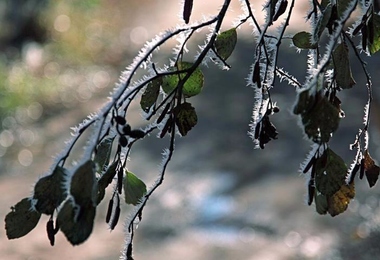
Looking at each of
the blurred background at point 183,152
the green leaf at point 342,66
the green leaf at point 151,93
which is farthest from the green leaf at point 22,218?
the blurred background at point 183,152

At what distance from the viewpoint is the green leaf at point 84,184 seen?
784mm

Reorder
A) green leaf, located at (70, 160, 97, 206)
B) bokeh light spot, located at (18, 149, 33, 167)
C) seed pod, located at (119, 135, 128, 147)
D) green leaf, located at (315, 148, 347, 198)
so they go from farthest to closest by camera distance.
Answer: bokeh light spot, located at (18, 149, 33, 167) → green leaf, located at (315, 148, 347, 198) → seed pod, located at (119, 135, 128, 147) → green leaf, located at (70, 160, 97, 206)

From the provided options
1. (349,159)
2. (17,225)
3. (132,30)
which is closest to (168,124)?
(17,225)

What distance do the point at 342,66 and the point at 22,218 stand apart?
0.52 meters

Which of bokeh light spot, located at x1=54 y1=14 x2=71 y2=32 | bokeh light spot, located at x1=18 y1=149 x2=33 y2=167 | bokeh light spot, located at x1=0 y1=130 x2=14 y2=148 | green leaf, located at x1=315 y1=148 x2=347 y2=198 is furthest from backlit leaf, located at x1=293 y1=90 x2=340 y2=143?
bokeh light spot, located at x1=54 y1=14 x2=71 y2=32

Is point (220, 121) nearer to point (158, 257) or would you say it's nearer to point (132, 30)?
point (158, 257)

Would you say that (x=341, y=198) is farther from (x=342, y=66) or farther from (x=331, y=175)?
(x=342, y=66)

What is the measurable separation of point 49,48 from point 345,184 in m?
7.13

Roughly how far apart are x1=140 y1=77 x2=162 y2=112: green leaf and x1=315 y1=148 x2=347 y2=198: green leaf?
0.27 meters

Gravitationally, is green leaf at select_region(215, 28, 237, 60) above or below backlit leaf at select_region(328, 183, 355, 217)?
above

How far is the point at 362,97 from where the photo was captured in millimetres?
5609

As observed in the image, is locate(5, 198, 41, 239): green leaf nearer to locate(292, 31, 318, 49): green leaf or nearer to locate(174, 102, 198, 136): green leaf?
locate(174, 102, 198, 136): green leaf

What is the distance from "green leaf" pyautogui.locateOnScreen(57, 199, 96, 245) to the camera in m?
0.79

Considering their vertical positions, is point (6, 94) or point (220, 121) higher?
point (6, 94)
